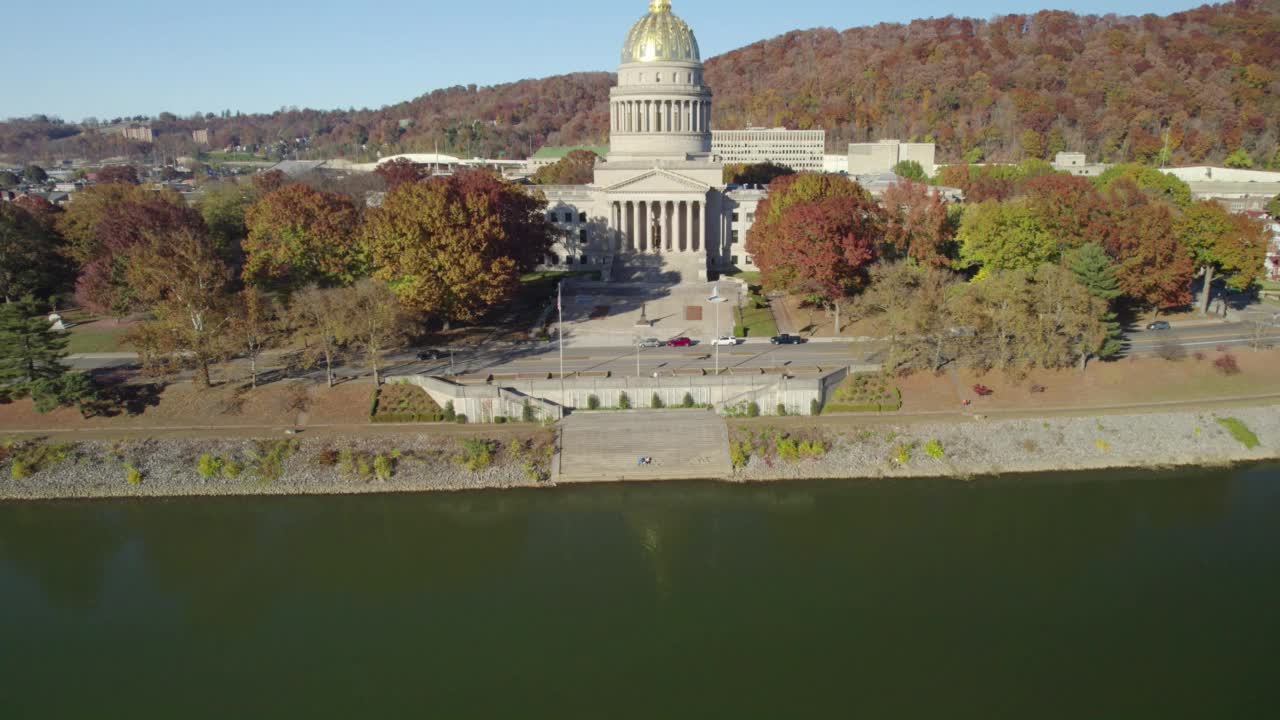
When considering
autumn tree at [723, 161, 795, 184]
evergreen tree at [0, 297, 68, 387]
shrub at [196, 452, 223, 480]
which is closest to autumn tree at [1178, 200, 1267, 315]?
autumn tree at [723, 161, 795, 184]

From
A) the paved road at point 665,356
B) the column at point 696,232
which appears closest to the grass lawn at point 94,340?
the paved road at point 665,356

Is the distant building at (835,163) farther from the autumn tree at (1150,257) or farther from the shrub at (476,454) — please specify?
the shrub at (476,454)

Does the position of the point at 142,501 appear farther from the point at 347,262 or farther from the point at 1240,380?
the point at 1240,380

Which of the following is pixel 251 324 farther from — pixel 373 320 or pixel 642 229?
pixel 642 229

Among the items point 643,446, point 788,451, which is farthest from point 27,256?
point 788,451

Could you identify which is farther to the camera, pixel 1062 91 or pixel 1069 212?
pixel 1062 91

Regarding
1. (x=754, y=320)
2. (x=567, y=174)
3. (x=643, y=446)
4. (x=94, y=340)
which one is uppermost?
(x=567, y=174)
